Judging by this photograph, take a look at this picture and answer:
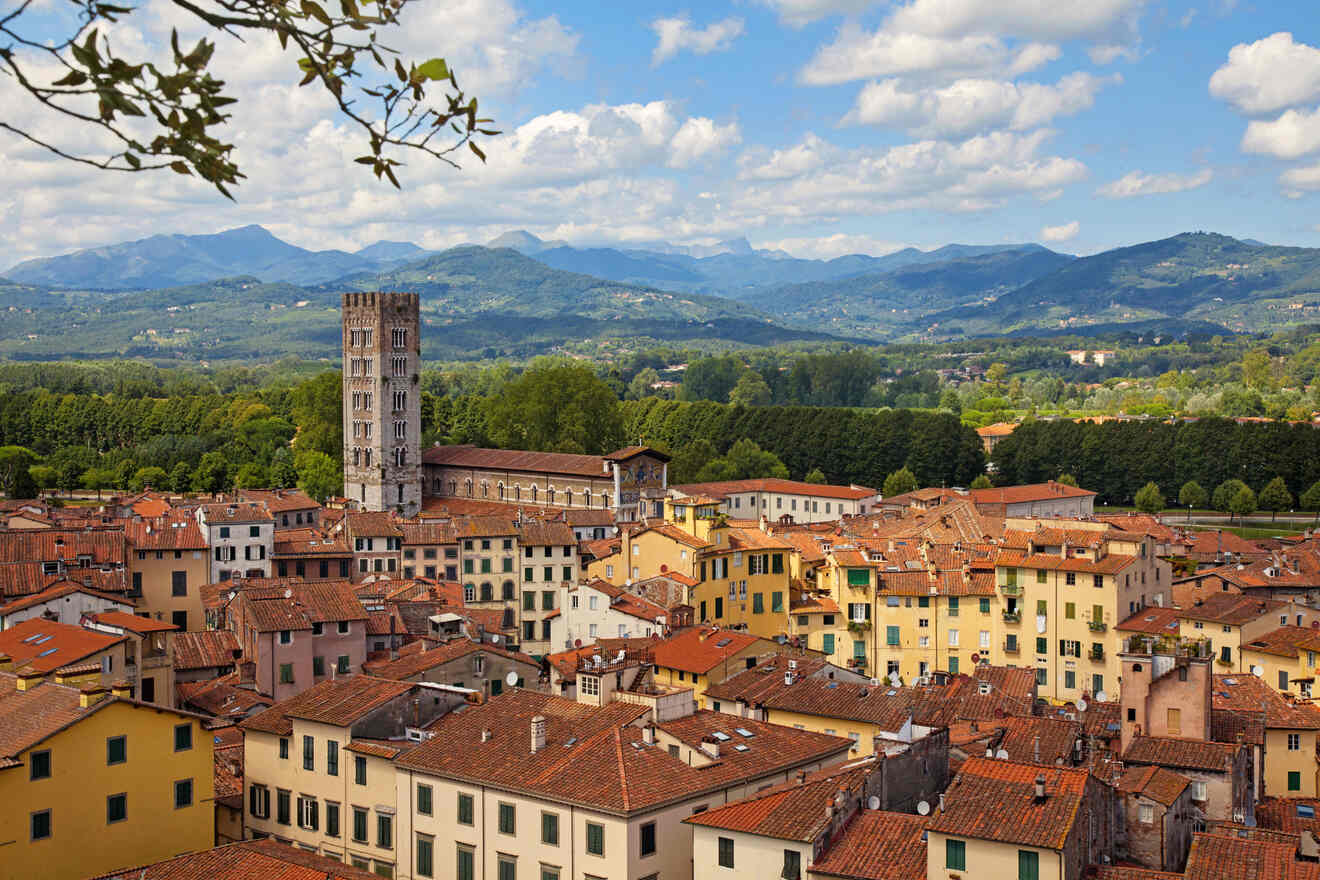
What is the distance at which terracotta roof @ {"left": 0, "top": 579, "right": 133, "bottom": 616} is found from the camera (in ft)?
139

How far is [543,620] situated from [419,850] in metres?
30.3

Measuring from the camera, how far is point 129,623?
1622 inches

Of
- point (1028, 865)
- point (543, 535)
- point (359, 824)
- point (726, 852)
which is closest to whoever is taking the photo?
point (1028, 865)

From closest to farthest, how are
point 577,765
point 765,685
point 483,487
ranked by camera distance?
point 577,765, point 765,685, point 483,487

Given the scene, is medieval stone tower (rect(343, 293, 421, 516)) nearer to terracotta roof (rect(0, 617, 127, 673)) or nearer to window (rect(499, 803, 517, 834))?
terracotta roof (rect(0, 617, 127, 673))

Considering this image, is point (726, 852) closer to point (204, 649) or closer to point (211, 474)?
point (204, 649)

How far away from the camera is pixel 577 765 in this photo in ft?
98.2

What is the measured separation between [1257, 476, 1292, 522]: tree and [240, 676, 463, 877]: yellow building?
9314cm

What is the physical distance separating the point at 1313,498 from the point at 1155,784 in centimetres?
9062

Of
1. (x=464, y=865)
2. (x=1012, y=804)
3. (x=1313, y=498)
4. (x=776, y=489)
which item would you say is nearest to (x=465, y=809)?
(x=464, y=865)

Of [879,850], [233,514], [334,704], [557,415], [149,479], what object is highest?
[557,415]

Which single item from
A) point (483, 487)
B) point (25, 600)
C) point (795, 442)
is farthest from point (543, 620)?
point (795, 442)

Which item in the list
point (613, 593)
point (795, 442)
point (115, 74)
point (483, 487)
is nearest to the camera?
point (115, 74)

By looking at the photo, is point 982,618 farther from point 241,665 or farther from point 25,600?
point 25,600
